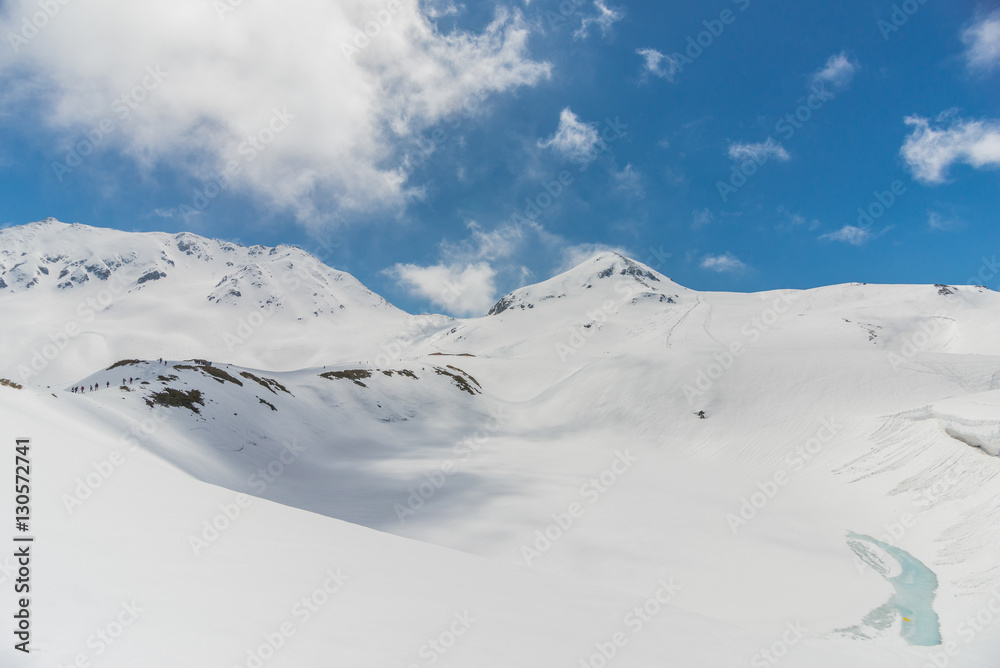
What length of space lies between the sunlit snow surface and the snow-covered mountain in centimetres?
10

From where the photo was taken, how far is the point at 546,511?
18.8 metres

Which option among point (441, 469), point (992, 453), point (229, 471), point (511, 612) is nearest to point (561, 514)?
point (441, 469)

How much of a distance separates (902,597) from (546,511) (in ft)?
39.6

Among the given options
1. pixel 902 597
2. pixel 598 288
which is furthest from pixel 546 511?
pixel 598 288

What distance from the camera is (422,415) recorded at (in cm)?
4562

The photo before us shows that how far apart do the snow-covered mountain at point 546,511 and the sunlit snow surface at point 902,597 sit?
0.10 meters

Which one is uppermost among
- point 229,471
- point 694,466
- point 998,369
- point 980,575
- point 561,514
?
point 998,369

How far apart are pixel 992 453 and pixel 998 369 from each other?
24.9 m

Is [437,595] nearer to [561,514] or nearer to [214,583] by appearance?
[214,583]

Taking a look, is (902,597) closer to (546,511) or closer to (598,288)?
(546,511)

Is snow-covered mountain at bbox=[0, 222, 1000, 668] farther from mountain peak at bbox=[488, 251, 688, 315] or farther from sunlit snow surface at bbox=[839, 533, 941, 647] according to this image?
mountain peak at bbox=[488, 251, 688, 315]

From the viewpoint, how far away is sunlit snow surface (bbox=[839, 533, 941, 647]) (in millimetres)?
11391

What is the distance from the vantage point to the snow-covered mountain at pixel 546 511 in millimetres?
4930

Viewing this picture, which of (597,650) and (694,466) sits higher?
(694,466)
